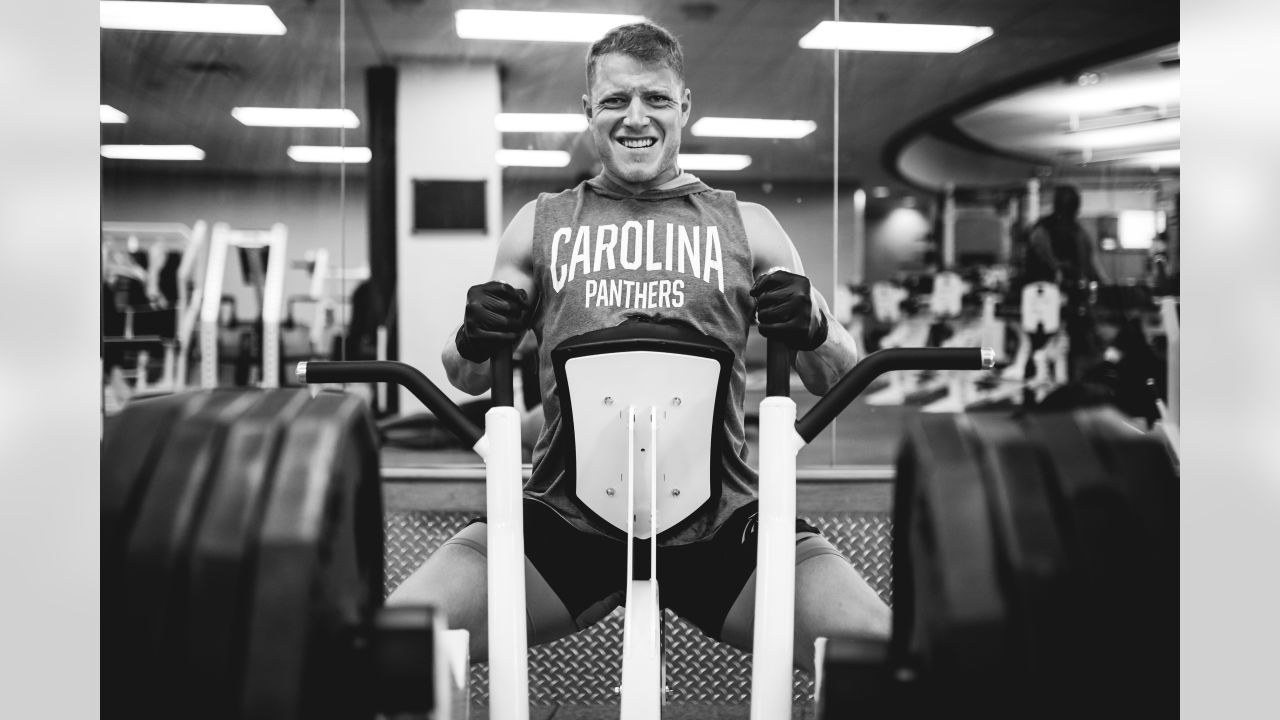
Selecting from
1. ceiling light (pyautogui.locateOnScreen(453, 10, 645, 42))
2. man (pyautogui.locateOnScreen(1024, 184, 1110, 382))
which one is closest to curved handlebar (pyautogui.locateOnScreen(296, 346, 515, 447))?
ceiling light (pyautogui.locateOnScreen(453, 10, 645, 42))

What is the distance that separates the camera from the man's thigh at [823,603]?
1.11 meters

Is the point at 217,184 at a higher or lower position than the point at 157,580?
higher

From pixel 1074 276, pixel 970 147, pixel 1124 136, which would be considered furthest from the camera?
pixel 970 147

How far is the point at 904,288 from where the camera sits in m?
8.29

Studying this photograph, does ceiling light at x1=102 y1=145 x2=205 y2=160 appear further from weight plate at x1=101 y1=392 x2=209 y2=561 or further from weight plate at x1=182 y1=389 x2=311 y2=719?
weight plate at x1=182 y1=389 x2=311 y2=719

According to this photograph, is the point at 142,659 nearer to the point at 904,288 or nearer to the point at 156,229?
the point at 156,229

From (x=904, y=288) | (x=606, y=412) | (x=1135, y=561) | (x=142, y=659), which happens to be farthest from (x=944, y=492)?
(x=904, y=288)

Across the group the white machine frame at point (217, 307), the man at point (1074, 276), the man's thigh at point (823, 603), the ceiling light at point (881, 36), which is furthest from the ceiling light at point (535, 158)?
the man's thigh at point (823, 603)

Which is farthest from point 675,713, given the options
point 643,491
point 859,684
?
point 859,684

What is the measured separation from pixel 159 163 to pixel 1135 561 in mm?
7459

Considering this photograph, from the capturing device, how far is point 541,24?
4.25 m

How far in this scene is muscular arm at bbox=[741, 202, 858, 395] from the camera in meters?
1.33

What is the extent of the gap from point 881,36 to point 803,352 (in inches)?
157

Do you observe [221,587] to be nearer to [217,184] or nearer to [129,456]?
[129,456]
